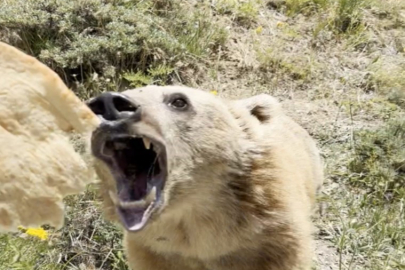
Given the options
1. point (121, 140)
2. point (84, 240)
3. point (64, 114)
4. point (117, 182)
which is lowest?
point (84, 240)

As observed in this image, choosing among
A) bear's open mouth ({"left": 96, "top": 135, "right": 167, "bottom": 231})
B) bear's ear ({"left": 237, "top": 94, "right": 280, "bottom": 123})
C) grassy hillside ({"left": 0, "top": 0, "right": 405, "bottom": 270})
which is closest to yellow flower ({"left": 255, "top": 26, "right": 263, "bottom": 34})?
grassy hillside ({"left": 0, "top": 0, "right": 405, "bottom": 270})

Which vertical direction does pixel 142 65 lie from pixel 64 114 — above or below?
below

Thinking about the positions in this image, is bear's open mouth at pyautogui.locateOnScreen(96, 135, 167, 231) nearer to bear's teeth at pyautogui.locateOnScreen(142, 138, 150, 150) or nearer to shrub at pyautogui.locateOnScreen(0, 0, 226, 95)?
bear's teeth at pyautogui.locateOnScreen(142, 138, 150, 150)

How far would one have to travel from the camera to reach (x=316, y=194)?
14.5 ft

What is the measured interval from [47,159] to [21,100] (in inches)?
7.2

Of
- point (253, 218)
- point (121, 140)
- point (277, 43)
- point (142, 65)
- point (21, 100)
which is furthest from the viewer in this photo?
point (277, 43)

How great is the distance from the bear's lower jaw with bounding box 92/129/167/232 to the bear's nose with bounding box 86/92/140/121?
0.35 feet

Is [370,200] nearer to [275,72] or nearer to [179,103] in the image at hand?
[275,72]

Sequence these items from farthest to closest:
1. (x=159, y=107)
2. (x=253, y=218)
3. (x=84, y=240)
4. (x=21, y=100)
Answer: (x=84, y=240), (x=253, y=218), (x=159, y=107), (x=21, y=100)

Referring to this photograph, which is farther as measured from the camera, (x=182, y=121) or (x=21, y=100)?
(x=182, y=121)

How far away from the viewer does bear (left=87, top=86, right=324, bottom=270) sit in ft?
8.79

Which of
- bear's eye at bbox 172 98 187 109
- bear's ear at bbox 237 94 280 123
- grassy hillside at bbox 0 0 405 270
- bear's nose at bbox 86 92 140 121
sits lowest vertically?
grassy hillside at bbox 0 0 405 270

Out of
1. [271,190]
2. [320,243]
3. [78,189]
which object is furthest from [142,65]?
[78,189]

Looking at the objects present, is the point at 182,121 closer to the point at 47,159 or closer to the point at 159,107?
the point at 159,107
